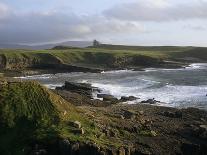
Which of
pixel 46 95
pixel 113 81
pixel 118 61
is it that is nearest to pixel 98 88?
pixel 113 81

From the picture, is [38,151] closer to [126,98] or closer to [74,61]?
[126,98]

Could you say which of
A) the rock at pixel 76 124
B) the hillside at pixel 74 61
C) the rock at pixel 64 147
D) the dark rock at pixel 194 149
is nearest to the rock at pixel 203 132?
the dark rock at pixel 194 149

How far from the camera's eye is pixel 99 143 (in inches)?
1112

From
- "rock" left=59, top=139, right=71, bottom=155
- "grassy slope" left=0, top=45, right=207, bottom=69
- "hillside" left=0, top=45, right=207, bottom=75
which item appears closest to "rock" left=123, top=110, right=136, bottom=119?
"rock" left=59, top=139, right=71, bottom=155

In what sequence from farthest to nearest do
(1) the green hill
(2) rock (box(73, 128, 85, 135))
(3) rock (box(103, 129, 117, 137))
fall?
1. (3) rock (box(103, 129, 117, 137))
2. (2) rock (box(73, 128, 85, 135))
3. (1) the green hill

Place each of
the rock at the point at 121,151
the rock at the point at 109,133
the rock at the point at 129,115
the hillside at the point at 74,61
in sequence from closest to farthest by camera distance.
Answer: the rock at the point at 121,151
the rock at the point at 109,133
the rock at the point at 129,115
the hillside at the point at 74,61

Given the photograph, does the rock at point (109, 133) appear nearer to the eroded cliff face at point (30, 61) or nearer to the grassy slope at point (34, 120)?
the grassy slope at point (34, 120)

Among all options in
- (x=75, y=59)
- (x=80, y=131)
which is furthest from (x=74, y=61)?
(x=80, y=131)

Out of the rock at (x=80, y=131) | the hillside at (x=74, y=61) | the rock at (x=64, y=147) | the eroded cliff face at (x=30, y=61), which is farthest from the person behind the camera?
the hillside at (x=74, y=61)

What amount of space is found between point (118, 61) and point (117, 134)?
96272 millimetres

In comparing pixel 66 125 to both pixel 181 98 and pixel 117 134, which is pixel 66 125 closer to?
pixel 117 134

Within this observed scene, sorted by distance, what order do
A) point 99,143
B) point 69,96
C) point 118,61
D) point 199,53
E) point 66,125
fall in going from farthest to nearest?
point 199,53 → point 118,61 → point 69,96 → point 66,125 → point 99,143

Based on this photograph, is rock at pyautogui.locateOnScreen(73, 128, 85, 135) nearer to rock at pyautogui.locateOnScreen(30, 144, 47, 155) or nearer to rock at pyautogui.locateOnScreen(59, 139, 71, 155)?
rock at pyautogui.locateOnScreen(59, 139, 71, 155)

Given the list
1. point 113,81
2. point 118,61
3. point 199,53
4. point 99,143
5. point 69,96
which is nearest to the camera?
point 99,143
